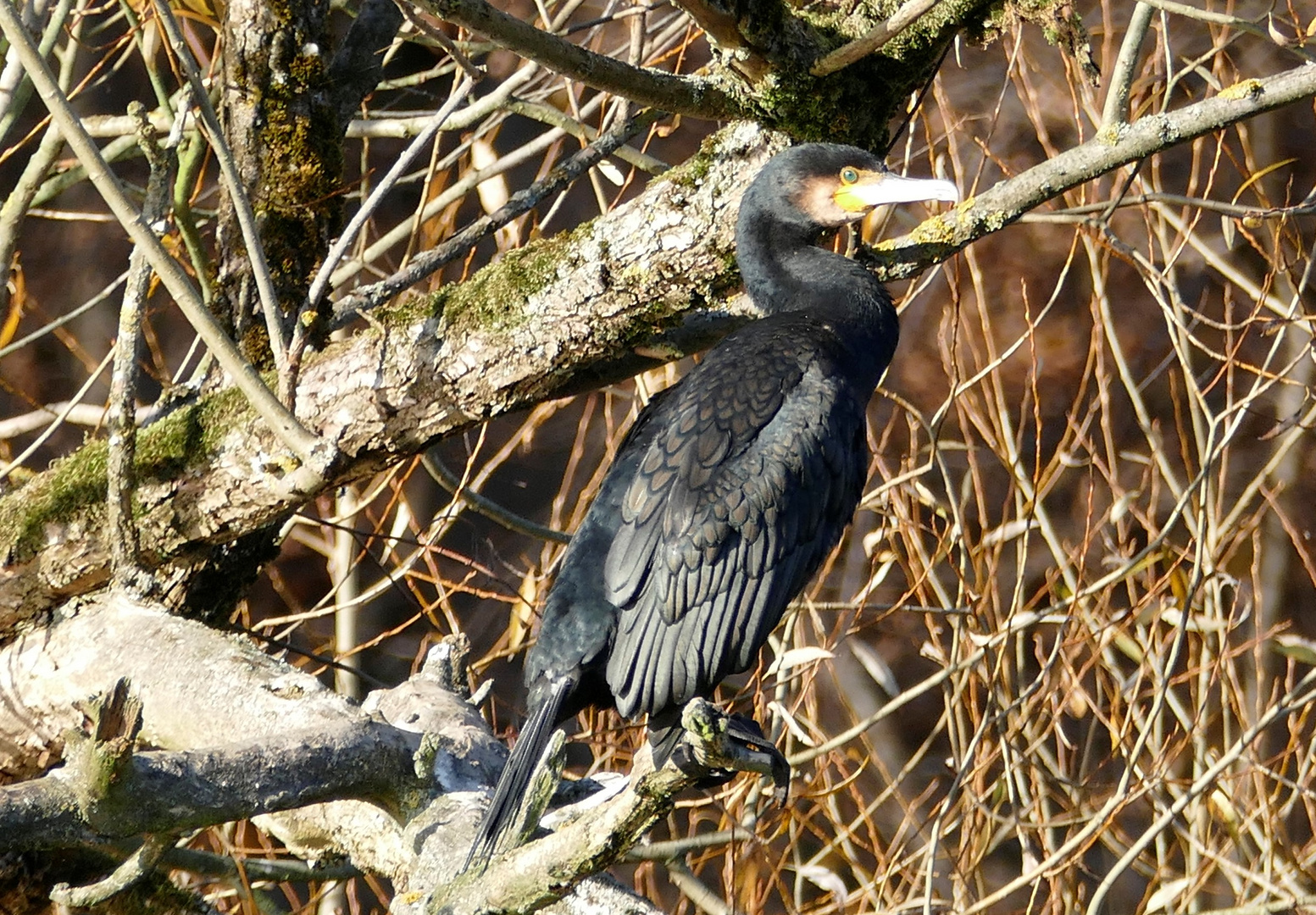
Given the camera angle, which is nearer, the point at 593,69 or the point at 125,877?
the point at 125,877

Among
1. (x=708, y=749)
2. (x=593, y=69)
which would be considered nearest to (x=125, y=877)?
(x=708, y=749)

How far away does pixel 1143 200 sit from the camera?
369 centimetres

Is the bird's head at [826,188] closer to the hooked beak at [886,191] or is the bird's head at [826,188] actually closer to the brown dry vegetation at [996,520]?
the hooked beak at [886,191]

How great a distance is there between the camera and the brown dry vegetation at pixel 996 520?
3.97m

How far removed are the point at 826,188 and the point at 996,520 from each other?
4.25 meters

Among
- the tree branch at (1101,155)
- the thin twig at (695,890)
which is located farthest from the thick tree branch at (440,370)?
the thin twig at (695,890)

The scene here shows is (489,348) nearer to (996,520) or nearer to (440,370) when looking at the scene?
(440,370)

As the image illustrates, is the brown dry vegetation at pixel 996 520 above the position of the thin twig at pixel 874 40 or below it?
below

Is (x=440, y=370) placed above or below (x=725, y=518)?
above

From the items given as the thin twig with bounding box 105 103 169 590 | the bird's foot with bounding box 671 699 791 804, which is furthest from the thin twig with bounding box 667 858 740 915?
the bird's foot with bounding box 671 699 791 804

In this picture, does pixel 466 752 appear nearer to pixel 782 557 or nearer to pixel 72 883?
pixel 782 557

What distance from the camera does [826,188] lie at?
2822 mm

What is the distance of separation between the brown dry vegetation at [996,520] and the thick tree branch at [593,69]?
4.01 feet

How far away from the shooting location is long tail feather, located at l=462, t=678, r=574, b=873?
2.20 meters
